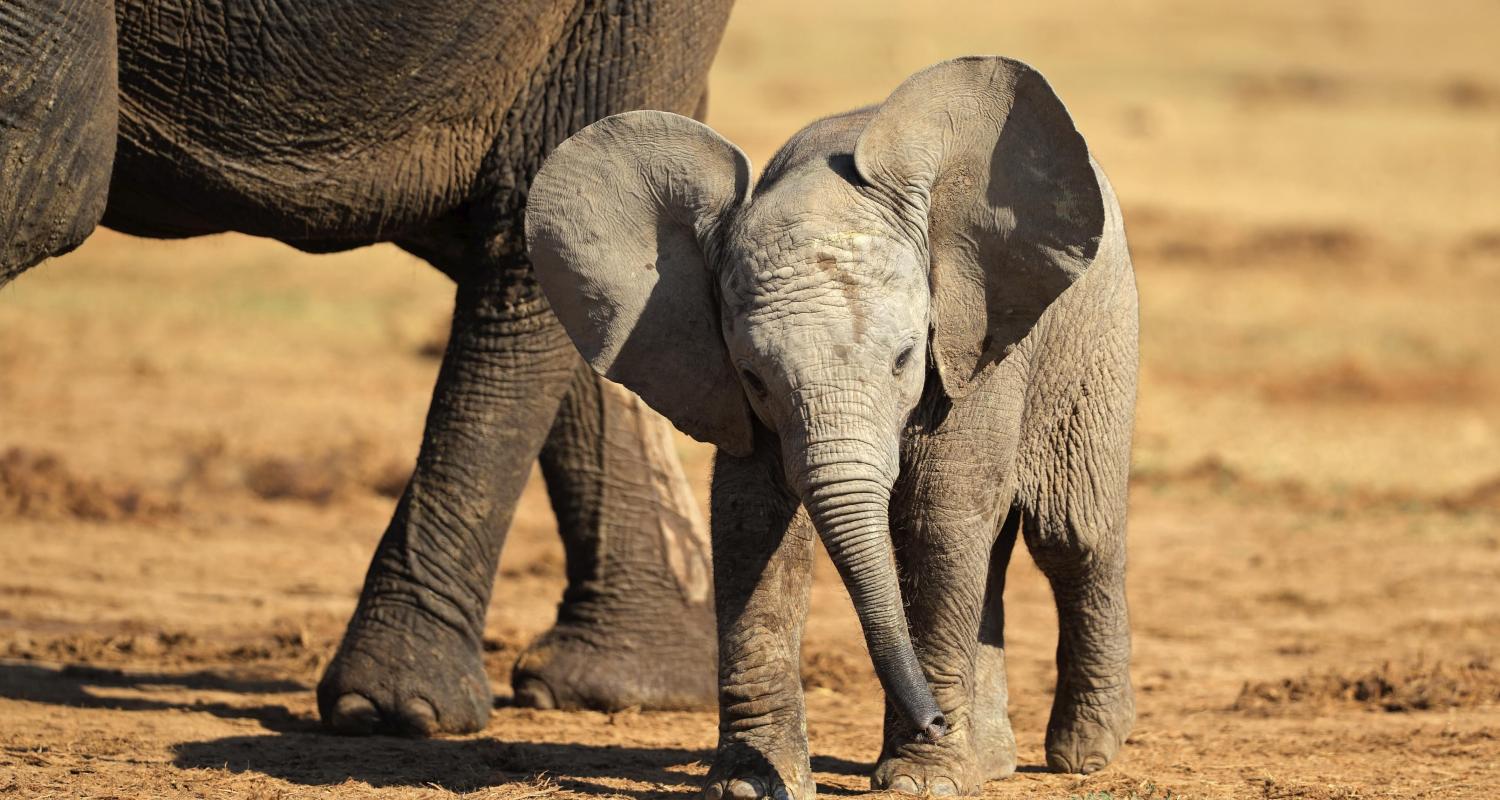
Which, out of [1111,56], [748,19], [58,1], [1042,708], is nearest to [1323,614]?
[1042,708]

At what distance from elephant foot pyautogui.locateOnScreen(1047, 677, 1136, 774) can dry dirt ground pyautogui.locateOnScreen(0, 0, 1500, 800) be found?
0.08 metres

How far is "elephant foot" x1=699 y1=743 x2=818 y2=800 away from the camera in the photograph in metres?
4.26

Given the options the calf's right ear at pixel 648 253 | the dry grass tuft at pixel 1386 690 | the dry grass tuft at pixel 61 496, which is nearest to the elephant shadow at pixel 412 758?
the calf's right ear at pixel 648 253

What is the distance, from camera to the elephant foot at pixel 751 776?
14.0ft

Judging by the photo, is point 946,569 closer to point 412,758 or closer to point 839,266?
point 839,266

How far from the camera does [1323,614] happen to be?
761cm

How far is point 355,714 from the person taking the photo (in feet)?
17.9

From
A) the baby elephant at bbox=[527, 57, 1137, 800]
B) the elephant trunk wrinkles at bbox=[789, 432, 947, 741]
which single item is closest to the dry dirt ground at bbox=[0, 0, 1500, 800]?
the baby elephant at bbox=[527, 57, 1137, 800]

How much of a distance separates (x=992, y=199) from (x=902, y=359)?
49 cm

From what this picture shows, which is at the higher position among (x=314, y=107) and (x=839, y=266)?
(x=314, y=107)

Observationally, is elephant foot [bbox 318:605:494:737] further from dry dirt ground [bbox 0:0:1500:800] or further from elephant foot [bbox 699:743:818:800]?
elephant foot [bbox 699:743:818:800]

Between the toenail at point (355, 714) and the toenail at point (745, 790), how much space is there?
1.57 metres

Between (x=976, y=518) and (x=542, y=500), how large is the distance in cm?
556

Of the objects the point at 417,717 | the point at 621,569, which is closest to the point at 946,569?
the point at 417,717
